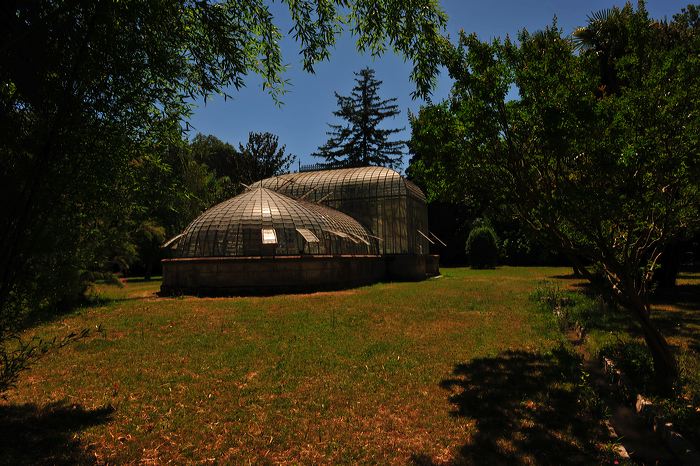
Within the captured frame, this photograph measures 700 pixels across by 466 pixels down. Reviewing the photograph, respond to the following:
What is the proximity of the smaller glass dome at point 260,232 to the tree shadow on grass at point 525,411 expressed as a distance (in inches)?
631

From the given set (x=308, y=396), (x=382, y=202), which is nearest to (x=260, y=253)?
(x=382, y=202)

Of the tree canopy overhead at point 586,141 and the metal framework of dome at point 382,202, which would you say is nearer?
the tree canopy overhead at point 586,141

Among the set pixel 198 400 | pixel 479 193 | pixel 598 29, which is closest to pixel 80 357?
pixel 198 400

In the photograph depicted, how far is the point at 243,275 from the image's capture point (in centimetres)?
2216

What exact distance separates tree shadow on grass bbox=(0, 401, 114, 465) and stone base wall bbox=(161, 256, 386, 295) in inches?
586

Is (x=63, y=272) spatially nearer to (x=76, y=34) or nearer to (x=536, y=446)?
(x=76, y=34)

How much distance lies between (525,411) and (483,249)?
41.6m

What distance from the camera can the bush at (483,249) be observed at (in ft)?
152

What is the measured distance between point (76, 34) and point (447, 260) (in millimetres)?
57028

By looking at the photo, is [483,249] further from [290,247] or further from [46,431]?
[46,431]

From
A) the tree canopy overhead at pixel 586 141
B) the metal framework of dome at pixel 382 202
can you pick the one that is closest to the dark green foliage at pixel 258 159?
the metal framework of dome at pixel 382 202

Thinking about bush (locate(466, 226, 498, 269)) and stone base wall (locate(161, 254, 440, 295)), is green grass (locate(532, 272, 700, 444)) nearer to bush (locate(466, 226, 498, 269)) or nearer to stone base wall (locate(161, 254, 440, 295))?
stone base wall (locate(161, 254, 440, 295))

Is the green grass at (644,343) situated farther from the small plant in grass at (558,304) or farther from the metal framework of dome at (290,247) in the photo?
the metal framework of dome at (290,247)

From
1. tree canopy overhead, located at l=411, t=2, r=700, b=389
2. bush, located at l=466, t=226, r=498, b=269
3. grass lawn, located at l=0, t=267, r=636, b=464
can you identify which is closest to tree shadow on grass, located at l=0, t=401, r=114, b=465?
grass lawn, located at l=0, t=267, r=636, b=464
